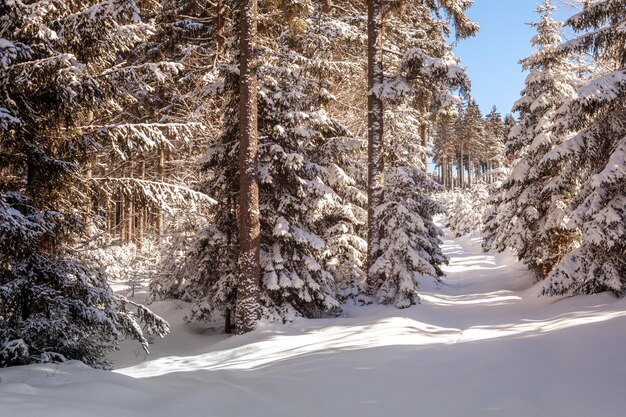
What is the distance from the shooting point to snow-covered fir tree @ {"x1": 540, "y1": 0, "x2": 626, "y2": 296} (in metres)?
10.8

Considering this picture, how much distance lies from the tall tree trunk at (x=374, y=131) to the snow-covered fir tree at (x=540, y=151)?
628cm

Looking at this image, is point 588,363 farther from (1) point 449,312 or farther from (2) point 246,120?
(2) point 246,120

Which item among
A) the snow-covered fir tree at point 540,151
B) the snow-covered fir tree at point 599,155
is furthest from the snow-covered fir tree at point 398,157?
the snow-covered fir tree at point 540,151

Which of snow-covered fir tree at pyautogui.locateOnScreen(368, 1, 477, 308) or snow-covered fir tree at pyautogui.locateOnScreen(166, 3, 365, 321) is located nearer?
snow-covered fir tree at pyautogui.locateOnScreen(166, 3, 365, 321)

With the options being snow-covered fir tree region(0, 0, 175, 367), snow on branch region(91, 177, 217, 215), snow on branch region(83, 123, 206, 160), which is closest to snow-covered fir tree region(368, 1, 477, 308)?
snow on branch region(91, 177, 217, 215)

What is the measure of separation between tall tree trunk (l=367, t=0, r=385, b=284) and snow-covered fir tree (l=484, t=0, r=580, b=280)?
628 centimetres

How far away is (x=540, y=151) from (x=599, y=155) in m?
5.14

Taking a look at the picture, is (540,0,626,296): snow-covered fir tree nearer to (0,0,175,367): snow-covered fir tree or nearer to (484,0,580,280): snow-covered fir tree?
(484,0,580,280): snow-covered fir tree

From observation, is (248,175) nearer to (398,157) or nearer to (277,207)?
(277,207)

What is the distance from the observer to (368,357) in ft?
25.7

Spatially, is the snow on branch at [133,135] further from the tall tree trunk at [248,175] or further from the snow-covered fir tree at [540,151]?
the snow-covered fir tree at [540,151]

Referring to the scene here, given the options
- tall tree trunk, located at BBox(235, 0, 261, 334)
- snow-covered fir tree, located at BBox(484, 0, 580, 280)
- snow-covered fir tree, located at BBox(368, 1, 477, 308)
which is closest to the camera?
tall tree trunk, located at BBox(235, 0, 261, 334)

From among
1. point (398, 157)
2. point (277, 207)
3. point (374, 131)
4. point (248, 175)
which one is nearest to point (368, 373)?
point (248, 175)

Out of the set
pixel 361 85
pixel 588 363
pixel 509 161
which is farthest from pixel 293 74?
pixel 509 161
